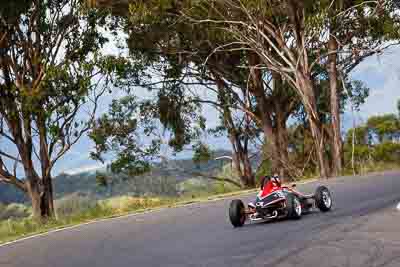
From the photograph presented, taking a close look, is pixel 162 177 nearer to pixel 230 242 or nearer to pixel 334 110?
pixel 334 110

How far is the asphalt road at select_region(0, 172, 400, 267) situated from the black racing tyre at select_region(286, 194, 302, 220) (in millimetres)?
128

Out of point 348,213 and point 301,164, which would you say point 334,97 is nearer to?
point 301,164

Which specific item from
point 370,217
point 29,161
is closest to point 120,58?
point 29,161

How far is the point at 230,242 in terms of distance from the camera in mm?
8641

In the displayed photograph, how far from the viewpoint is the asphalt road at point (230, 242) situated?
668 centimetres

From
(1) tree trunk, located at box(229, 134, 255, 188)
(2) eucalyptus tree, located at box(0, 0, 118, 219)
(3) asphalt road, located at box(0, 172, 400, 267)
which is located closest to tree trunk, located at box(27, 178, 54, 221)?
(2) eucalyptus tree, located at box(0, 0, 118, 219)

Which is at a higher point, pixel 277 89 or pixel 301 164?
pixel 277 89

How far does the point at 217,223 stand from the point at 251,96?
2315 centimetres

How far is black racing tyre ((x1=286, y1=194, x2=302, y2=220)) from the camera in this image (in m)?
10.4

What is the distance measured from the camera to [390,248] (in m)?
6.57

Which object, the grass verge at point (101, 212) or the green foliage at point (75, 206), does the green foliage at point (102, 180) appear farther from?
the grass verge at point (101, 212)

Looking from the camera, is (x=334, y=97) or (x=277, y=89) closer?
(x=334, y=97)

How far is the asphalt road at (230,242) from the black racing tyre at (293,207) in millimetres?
128

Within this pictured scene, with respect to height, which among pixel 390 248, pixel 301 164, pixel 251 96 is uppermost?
pixel 251 96
